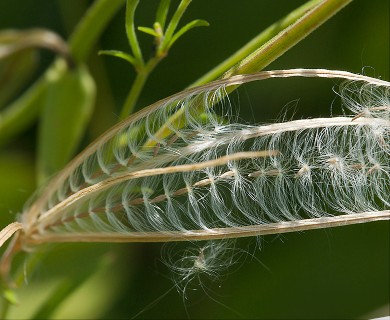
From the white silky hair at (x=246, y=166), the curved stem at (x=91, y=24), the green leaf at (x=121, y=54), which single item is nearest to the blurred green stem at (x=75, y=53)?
the curved stem at (x=91, y=24)

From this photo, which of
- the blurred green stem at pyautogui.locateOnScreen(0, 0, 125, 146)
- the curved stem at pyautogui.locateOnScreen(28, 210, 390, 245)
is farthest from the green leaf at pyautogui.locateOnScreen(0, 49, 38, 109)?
the curved stem at pyautogui.locateOnScreen(28, 210, 390, 245)

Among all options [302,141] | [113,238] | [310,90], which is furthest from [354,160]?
[310,90]

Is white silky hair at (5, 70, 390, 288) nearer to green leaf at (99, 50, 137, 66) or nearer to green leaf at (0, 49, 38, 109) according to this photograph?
green leaf at (99, 50, 137, 66)

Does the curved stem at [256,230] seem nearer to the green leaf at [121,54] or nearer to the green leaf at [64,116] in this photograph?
the green leaf at [121,54]

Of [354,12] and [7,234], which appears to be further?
[354,12]

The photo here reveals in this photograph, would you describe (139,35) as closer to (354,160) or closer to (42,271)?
(42,271)
